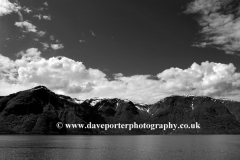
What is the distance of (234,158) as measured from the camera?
95312 mm

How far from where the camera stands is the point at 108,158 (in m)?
93.4

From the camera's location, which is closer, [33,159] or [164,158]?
[33,159]

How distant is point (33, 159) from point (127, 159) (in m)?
35.0

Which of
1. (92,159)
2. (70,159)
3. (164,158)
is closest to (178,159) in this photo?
(164,158)

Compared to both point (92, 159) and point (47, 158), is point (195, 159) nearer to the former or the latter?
point (92, 159)

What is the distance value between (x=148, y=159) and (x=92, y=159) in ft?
70.4

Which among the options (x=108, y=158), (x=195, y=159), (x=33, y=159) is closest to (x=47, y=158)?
(x=33, y=159)

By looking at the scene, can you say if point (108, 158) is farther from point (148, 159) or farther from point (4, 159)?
point (4, 159)

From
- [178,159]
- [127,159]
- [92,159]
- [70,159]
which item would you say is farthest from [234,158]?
[70,159]

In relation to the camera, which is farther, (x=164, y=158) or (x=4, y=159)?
(x=164, y=158)

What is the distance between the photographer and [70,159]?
295ft

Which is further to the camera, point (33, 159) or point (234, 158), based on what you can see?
point (234, 158)

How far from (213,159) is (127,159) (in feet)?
110

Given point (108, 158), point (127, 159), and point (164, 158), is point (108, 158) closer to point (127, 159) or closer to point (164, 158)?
point (127, 159)
